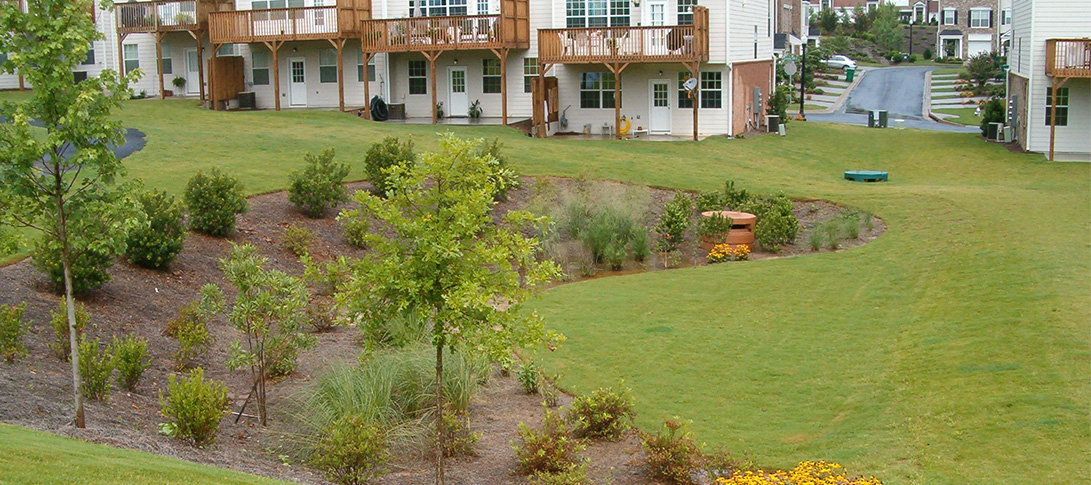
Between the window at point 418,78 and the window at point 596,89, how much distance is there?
5.80 metres

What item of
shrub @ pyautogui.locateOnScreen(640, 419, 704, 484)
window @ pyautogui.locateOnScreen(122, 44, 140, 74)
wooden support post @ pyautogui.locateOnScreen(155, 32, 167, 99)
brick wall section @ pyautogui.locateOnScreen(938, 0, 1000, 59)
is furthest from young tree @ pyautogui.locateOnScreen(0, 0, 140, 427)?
brick wall section @ pyautogui.locateOnScreen(938, 0, 1000, 59)

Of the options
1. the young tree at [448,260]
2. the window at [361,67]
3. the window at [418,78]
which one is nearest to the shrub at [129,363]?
the young tree at [448,260]

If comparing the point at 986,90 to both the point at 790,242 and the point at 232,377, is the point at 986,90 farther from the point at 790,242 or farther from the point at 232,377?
the point at 232,377

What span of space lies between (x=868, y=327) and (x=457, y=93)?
26064mm

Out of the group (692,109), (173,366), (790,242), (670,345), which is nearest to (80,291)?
(173,366)

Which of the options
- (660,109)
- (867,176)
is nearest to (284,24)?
(660,109)

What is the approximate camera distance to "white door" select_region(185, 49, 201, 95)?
44688mm

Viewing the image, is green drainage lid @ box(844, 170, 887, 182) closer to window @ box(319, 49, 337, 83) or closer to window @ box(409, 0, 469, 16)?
window @ box(409, 0, 469, 16)

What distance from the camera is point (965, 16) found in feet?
326

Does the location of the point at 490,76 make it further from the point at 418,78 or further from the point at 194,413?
the point at 194,413

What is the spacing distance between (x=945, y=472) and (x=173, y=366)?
921cm

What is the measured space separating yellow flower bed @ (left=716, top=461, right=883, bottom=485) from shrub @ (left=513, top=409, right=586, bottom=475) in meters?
1.54

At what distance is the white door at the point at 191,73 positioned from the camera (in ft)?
147

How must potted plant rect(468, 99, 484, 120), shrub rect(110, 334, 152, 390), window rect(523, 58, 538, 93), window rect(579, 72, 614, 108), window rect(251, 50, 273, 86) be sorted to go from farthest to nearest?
window rect(251, 50, 273, 86)
potted plant rect(468, 99, 484, 120)
window rect(523, 58, 538, 93)
window rect(579, 72, 614, 108)
shrub rect(110, 334, 152, 390)
